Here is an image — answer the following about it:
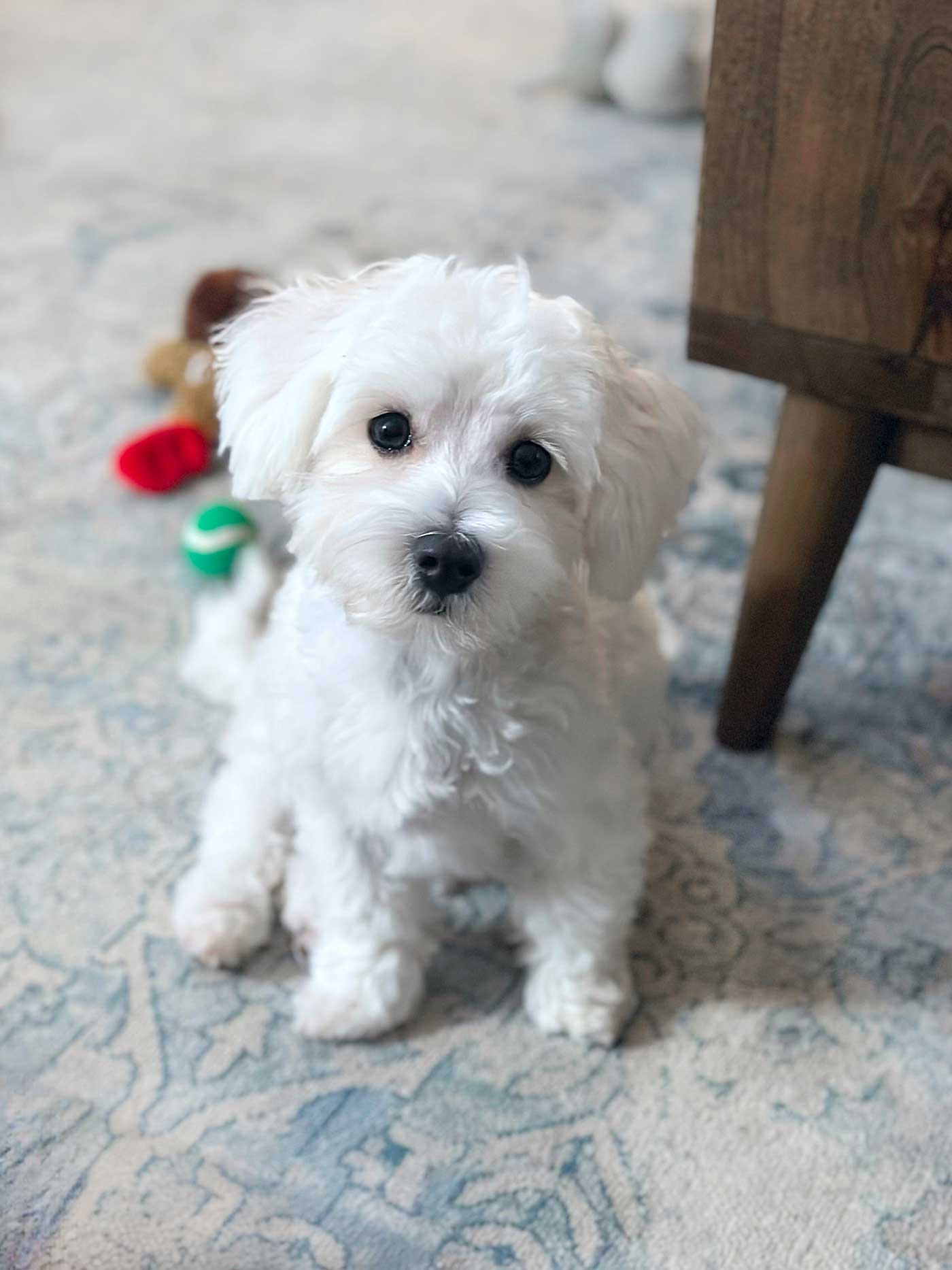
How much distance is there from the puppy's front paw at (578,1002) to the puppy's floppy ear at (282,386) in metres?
0.51

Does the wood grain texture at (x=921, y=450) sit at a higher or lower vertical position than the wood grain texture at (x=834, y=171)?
lower

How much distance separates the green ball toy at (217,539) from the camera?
150cm

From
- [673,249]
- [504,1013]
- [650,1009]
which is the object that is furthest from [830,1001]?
[673,249]

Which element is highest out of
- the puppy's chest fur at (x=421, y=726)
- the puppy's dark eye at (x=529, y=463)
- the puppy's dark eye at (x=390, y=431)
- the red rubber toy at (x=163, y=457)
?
the puppy's dark eye at (x=390, y=431)

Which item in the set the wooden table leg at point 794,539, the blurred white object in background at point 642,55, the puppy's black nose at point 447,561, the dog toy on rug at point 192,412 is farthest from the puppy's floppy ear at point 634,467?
the blurred white object in background at point 642,55

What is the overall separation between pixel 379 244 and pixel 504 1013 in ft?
5.35

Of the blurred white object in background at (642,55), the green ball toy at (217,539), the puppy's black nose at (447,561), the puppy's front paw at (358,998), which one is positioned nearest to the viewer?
the puppy's black nose at (447,561)

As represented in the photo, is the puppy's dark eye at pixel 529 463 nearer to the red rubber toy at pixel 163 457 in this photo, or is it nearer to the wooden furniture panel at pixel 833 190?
the wooden furniture panel at pixel 833 190

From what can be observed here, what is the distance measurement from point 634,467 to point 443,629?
0.19 meters

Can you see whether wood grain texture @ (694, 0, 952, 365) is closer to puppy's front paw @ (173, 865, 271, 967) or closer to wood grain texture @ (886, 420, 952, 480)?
wood grain texture @ (886, 420, 952, 480)

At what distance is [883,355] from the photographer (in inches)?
41.5

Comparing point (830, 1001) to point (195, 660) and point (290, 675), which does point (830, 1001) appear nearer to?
point (290, 675)

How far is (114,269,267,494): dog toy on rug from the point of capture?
1.69 m

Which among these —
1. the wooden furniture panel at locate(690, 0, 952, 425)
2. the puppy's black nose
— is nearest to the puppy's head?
the puppy's black nose
